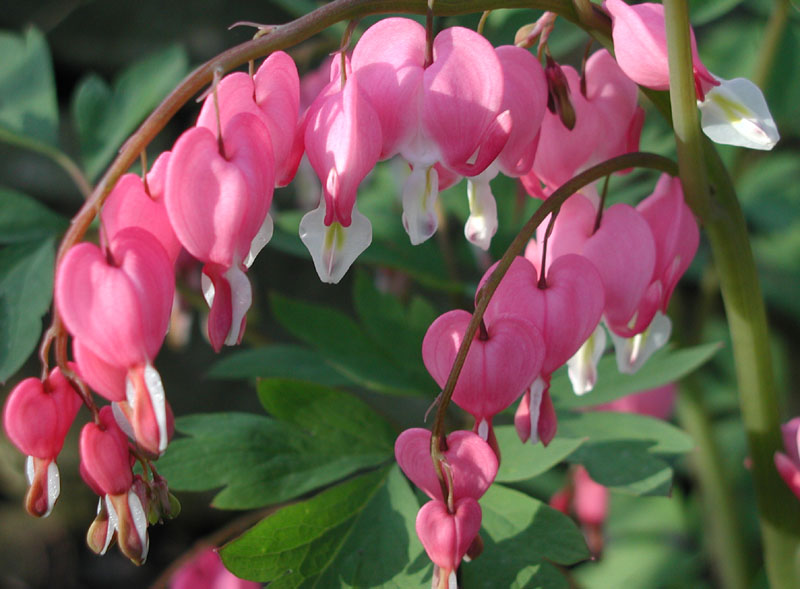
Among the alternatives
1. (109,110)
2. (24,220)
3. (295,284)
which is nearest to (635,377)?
(24,220)

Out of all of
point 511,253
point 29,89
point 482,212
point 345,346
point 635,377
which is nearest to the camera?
point 511,253

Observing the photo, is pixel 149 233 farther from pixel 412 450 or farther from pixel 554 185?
pixel 554 185

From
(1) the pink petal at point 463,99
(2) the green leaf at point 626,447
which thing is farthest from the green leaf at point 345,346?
(1) the pink petal at point 463,99

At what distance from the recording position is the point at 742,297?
30.9 inches

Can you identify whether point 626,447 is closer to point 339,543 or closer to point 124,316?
point 339,543

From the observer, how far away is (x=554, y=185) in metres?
0.83

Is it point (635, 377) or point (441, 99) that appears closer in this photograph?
point (441, 99)

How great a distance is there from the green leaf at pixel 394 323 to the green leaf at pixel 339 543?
312 mm

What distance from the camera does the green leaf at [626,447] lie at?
3.01 feet

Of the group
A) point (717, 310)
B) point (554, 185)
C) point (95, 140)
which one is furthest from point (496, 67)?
point (717, 310)

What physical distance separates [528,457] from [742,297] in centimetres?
29

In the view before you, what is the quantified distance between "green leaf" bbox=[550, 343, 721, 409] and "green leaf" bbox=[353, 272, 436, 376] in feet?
0.62

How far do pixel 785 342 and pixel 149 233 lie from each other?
3.00 meters

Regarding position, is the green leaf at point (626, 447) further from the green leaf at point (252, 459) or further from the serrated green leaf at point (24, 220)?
the serrated green leaf at point (24, 220)
